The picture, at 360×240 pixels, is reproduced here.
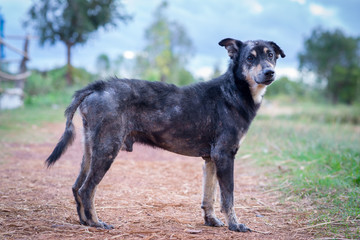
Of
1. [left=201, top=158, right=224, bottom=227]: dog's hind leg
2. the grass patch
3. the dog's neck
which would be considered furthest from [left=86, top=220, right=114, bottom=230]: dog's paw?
→ the grass patch

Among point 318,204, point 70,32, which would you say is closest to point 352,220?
point 318,204

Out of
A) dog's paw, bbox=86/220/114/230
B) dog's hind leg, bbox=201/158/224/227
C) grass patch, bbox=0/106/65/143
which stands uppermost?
dog's hind leg, bbox=201/158/224/227

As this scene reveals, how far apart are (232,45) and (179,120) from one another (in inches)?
49.3

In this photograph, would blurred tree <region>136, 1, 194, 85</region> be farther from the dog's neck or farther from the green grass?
the dog's neck

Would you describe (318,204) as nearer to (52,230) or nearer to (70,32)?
(52,230)

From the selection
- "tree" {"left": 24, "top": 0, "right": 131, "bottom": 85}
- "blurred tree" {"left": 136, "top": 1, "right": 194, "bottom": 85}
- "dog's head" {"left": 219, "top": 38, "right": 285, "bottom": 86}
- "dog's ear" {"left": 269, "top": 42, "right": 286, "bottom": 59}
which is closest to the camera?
"dog's head" {"left": 219, "top": 38, "right": 285, "bottom": 86}

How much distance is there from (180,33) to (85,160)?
4528 centimetres

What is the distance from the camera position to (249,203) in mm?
5098

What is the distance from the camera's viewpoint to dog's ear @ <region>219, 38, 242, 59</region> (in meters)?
4.46

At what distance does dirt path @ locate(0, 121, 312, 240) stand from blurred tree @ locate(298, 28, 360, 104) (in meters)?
27.6

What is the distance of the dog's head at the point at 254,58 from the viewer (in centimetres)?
414

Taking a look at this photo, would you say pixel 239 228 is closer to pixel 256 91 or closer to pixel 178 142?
pixel 178 142

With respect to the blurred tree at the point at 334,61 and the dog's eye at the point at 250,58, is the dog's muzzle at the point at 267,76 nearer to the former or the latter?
the dog's eye at the point at 250,58

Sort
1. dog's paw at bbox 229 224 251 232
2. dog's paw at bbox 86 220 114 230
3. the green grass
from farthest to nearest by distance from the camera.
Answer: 1. the green grass
2. dog's paw at bbox 229 224 251 232
3. dog's paw at bbox 86 220 114 230
